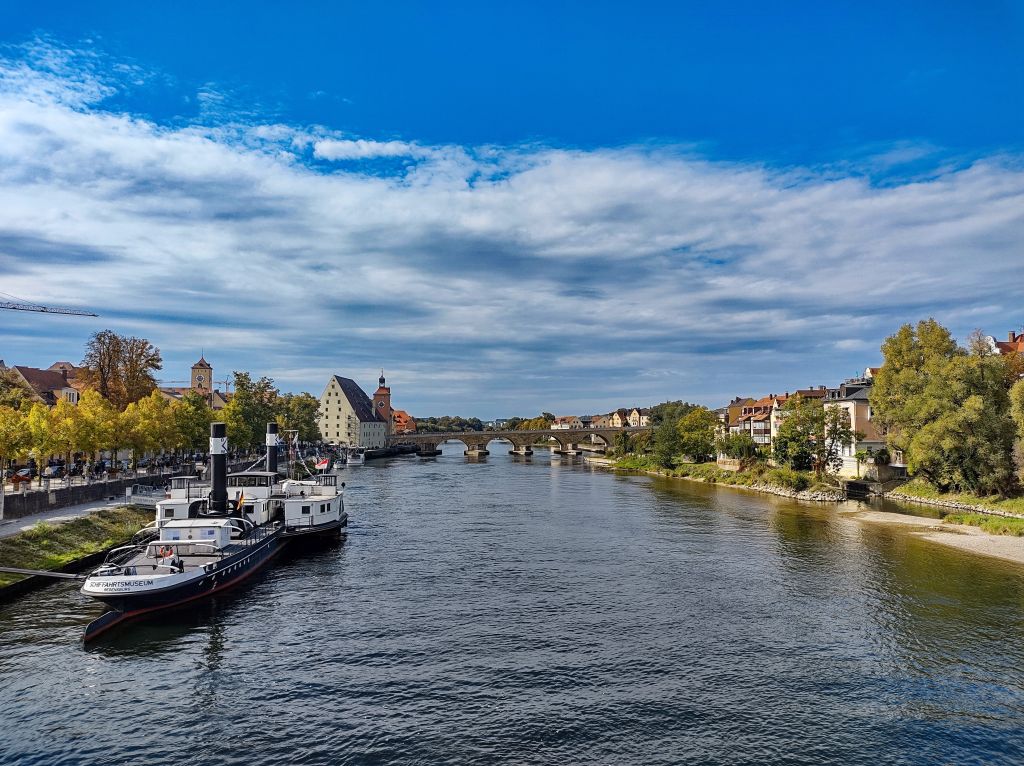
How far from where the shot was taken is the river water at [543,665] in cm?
2192

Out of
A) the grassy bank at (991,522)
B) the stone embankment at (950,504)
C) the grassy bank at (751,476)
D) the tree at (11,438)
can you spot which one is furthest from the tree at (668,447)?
the tree at (11,438)

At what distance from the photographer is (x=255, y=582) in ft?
141

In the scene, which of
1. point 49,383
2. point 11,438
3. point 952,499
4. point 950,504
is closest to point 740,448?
point 952,499

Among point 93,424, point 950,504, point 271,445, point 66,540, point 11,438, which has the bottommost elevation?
point 950,504

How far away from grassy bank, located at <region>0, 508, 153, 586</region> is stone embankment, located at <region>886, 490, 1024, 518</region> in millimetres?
79446

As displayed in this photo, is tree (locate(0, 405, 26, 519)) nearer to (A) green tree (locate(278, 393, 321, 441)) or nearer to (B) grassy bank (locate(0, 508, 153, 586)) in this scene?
(B) grassy bank (locate(0, 508, 153, 586))

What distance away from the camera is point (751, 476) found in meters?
107

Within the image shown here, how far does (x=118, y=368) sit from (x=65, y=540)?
206 ft

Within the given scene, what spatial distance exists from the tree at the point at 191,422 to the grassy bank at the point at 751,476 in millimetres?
80204

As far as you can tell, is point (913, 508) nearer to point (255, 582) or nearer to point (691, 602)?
point (691, 602)

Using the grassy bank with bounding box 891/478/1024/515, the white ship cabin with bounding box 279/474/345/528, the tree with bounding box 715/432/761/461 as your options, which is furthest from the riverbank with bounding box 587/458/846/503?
the white ship cabin with bounding box 279/474/345/528

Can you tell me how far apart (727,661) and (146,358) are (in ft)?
325

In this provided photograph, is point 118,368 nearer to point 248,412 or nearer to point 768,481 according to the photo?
point 248,412

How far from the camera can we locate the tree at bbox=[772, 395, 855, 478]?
101 meters
